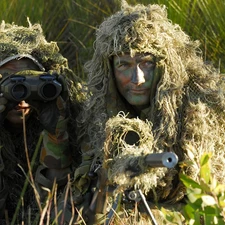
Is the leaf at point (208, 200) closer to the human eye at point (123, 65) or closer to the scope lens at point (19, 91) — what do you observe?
the human eye at point (123, 65)

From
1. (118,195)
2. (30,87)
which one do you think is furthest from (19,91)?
(118,195)

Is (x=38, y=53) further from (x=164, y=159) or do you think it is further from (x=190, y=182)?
(x=190, y=182)

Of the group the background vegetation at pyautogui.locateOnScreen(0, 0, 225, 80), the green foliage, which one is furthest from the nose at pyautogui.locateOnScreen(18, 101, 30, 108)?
the green foliage

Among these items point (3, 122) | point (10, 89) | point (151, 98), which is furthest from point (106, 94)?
point (3, 122)

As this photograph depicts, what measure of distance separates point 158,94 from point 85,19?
1.87 m

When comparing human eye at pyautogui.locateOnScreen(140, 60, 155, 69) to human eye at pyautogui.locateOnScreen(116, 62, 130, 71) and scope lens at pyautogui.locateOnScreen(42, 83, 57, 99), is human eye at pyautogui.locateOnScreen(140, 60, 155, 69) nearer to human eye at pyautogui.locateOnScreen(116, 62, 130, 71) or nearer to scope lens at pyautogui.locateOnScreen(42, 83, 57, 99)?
human eye at pyautogui.locateOnScreen(116, 62, 130, 71)

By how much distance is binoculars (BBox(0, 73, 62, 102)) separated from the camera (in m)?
3.52

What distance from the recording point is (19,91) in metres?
3.55

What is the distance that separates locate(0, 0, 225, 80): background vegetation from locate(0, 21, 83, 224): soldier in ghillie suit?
81cm

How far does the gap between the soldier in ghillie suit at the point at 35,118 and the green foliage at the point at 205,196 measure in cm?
165

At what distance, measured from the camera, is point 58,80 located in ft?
11.9

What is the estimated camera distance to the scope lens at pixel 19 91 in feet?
11.6

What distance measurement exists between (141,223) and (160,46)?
769mm

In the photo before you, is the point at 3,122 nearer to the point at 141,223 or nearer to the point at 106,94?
the point at 106,94
